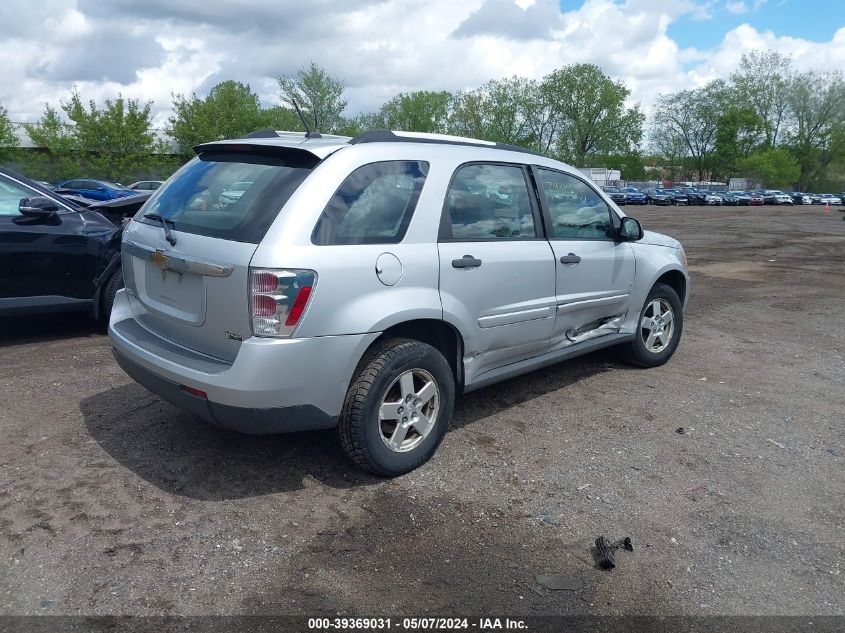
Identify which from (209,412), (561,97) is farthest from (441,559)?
(561,97)

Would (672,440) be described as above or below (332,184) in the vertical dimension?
below

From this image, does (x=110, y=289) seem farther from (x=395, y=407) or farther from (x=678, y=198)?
(x=678, y=198)

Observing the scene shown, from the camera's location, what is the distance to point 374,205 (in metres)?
3.62

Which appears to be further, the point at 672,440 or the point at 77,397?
the point at 77,397

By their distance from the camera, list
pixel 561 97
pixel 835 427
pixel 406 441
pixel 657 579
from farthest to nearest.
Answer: pixel 561 97
pixel 835 427
pixel 406 441
pixel 657 579

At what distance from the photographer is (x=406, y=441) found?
150 inches

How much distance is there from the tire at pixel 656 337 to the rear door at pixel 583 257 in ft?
1.40

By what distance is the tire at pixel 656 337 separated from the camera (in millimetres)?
5746

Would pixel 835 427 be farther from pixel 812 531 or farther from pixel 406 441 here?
pixel 406 441

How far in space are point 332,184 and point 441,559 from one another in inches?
73.2

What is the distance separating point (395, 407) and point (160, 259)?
146 cm

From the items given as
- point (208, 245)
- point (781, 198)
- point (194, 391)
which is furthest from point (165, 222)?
point (781, 198)

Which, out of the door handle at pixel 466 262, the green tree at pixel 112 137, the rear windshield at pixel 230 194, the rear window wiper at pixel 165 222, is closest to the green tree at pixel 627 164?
the green tree at pixel 112 137

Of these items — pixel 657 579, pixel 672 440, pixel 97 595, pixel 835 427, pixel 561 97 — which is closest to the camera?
pixel 97 595
